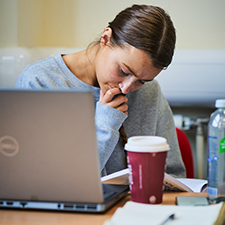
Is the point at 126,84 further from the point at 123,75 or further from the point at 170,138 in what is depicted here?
the point at 170,138

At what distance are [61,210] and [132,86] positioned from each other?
0.65 metres

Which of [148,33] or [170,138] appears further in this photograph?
[170,138]

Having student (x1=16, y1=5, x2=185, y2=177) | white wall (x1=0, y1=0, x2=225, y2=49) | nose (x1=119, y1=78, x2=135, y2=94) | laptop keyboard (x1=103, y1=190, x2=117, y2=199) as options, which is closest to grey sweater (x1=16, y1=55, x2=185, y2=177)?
student (x1=16, y1=5, x2=185, y2=177)

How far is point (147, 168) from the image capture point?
2.15 ft

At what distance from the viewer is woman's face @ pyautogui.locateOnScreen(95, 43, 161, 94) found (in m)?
1.11

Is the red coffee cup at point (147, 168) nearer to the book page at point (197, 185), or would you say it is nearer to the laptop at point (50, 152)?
the laptop at point (50, 152)

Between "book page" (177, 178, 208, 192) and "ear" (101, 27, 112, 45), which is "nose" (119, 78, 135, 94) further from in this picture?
"book page" (177, 178, 208, 192)

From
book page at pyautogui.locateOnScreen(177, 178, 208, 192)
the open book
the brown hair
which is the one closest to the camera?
the open book

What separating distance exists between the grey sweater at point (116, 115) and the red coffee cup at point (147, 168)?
0.43 metres

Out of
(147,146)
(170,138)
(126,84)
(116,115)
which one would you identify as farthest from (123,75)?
(147,146)

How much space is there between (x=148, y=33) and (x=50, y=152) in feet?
2.06

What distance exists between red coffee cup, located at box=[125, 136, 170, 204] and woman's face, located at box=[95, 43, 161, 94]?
1.58ft

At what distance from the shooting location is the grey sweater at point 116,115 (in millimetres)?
1111

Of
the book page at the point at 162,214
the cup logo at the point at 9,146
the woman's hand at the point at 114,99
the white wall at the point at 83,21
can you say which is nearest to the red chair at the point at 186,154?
the woman's hand at the point at 114,99
